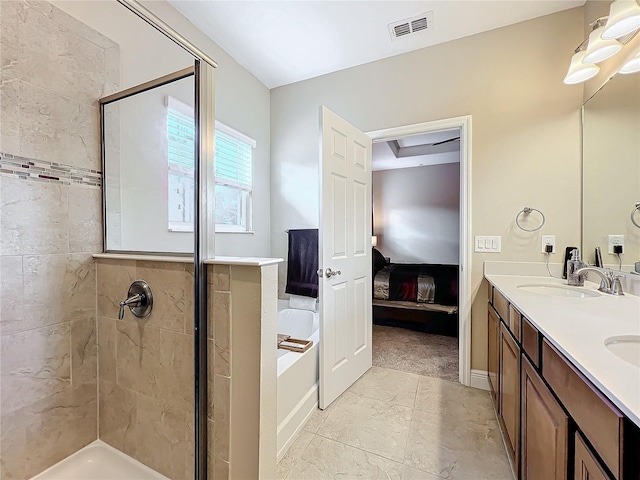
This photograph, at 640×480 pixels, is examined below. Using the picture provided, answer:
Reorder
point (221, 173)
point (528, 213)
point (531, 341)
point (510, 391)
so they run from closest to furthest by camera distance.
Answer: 1. point (531, 341)
2. point (510, 391)
3. point (528, 213)
4. point (221, 173)

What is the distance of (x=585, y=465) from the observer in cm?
67

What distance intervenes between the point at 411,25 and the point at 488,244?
175cm

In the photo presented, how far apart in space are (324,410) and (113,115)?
2.19m

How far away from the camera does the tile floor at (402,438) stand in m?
1.44

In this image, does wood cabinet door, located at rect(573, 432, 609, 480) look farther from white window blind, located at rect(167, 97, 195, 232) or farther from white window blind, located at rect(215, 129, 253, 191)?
white window blind, located at rect(215, 129, 253, 191)

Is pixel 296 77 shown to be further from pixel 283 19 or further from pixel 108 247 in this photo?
pixel 108 247

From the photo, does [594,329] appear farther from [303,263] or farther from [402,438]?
[303,263]

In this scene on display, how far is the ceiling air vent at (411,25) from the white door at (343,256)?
2.57 ft

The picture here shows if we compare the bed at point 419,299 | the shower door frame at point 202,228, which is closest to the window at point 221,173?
the shower door frame at point 202,228

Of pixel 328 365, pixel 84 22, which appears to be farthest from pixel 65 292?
pixel 328 365

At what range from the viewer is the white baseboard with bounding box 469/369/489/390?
221 centimetres

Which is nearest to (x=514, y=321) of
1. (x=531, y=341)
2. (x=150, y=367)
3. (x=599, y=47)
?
(x=531, y=341)

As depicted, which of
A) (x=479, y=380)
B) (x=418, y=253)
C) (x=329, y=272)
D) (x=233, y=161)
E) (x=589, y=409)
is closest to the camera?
(x=589, y=409)


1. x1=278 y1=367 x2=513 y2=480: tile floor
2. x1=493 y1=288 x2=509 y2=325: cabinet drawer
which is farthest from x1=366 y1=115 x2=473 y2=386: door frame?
x1=493 y1=288 x2=509 y2=325: cabinet drawer
